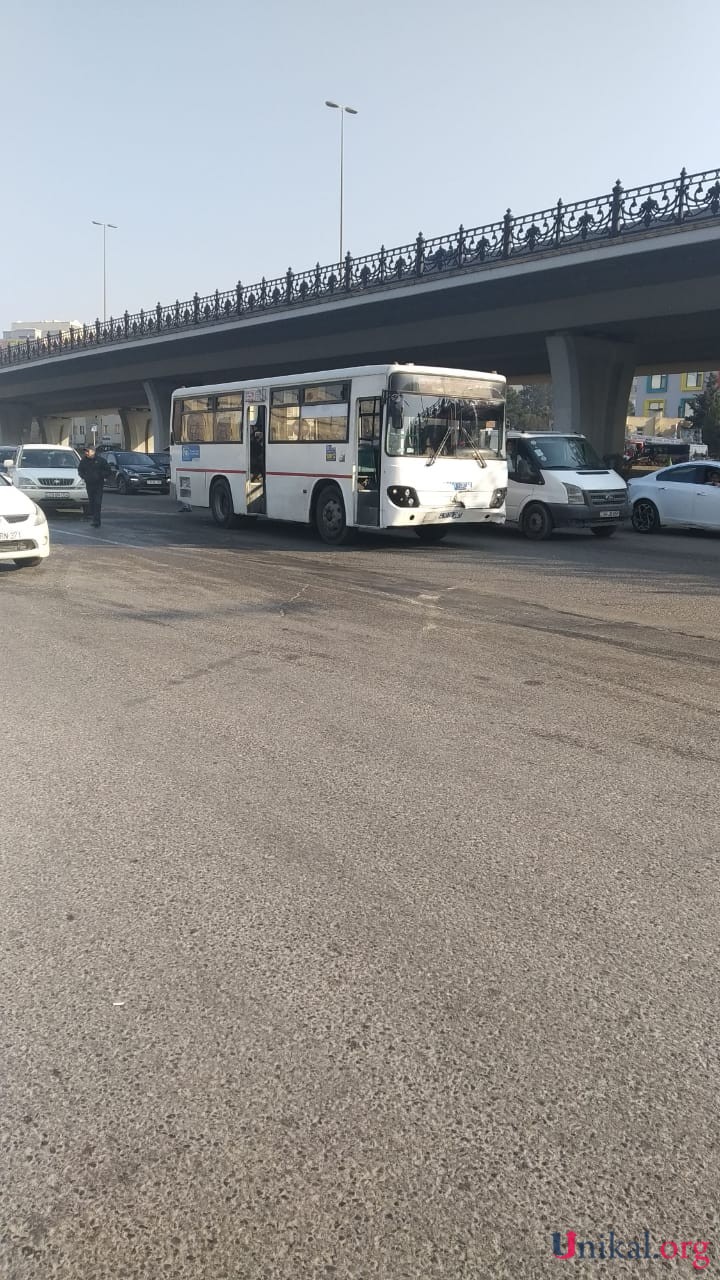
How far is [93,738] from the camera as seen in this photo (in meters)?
6.02

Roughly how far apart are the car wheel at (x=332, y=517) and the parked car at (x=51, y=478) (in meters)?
9.56

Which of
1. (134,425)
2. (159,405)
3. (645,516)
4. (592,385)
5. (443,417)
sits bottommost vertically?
(645,516)

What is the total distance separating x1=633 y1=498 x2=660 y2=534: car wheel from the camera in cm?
2048

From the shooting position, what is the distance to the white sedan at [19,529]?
43.2 feet

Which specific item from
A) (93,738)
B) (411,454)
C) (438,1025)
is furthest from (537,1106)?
(411,454)

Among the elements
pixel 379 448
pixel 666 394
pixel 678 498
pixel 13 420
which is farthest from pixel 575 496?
pixel 666 394

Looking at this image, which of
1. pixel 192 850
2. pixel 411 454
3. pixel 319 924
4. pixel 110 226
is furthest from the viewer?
pixel 110 226

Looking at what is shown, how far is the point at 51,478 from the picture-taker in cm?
2525

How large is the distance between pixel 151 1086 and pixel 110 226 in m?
79.8

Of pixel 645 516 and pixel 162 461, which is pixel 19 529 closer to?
pixel 645 516

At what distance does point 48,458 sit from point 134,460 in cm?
1264

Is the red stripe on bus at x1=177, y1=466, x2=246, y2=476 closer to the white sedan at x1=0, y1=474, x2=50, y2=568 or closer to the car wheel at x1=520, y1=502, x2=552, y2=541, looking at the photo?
the car wheel at x1=520, y1=502, x2=552, y2=541

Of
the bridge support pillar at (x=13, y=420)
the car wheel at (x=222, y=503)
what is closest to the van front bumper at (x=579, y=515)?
the car wheel at (x=222, y=503)

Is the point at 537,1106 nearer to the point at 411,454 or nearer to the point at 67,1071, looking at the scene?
the point at 67,1071
